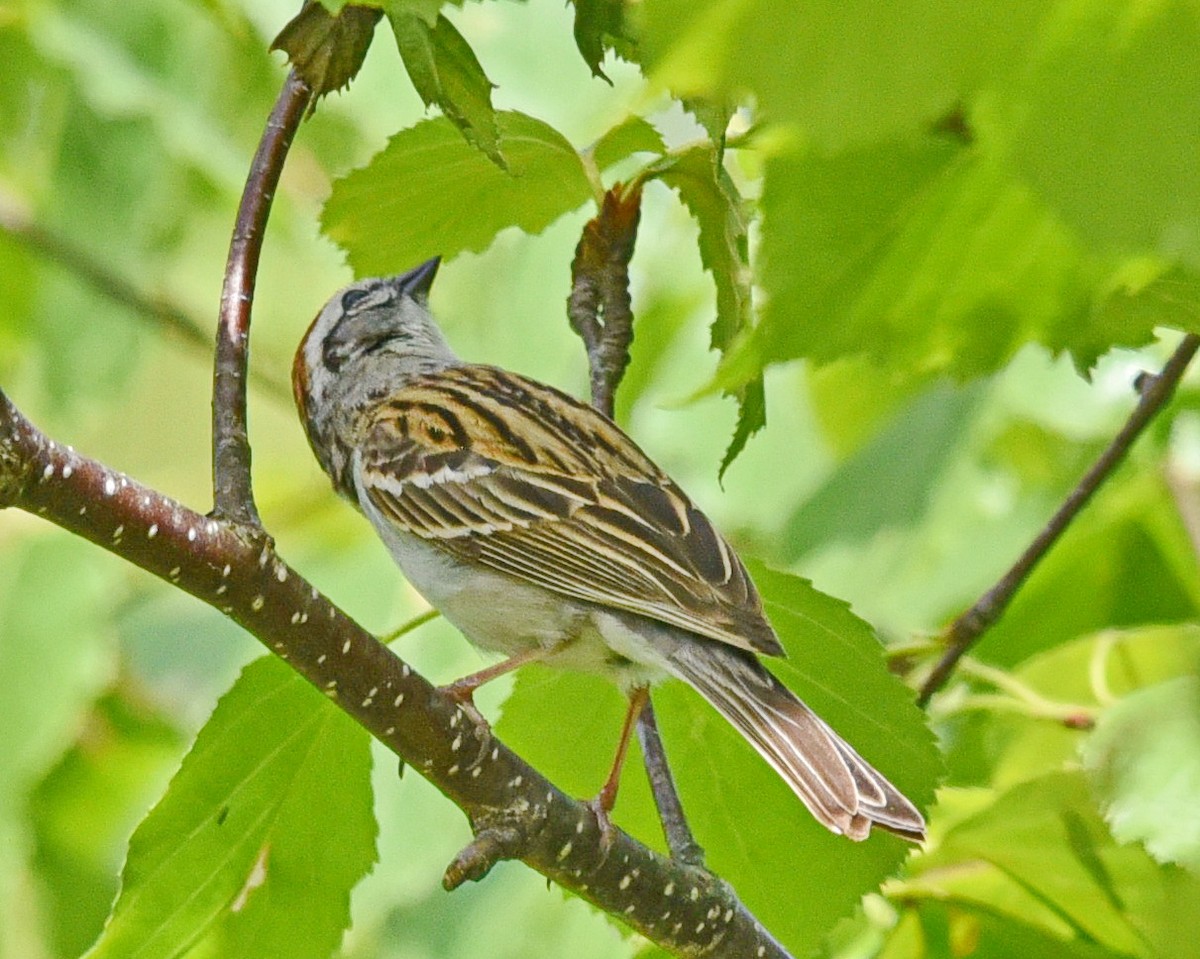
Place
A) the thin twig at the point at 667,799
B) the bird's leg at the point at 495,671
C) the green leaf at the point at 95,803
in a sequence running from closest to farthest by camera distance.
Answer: the thin twig at the point at 667,799 < the bird's leg at the point at 495,671 < the green leaf at the point at 95,803

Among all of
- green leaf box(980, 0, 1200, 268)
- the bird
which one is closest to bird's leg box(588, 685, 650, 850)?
the bird

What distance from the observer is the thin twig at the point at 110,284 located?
346 cm

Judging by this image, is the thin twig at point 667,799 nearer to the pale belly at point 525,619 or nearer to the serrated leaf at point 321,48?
the pale belly at point 525,619

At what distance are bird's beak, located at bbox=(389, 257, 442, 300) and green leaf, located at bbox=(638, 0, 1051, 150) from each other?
8.26ft

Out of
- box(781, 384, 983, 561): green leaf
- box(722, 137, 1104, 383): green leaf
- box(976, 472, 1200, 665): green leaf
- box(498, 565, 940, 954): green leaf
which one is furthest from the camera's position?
box(781, 384, 983, 561): green leaf

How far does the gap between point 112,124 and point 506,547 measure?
140 cm

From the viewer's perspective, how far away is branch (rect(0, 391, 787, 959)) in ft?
4.08

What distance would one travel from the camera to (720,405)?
3275 mm

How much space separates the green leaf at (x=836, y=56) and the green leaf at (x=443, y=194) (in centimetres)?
96

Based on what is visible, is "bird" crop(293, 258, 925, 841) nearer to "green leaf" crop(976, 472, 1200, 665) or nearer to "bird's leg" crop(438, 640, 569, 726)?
"bird's leg" crop(438, 640, 569, 726)

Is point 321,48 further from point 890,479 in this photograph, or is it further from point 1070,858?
point 890,479

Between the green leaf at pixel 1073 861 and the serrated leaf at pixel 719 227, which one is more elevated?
the serrated leaf at pixel 719 227

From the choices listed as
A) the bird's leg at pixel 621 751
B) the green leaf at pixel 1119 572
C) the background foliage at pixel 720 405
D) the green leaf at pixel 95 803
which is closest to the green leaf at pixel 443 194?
the background foliage at pixel 720 405

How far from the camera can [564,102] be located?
9.07 ft
